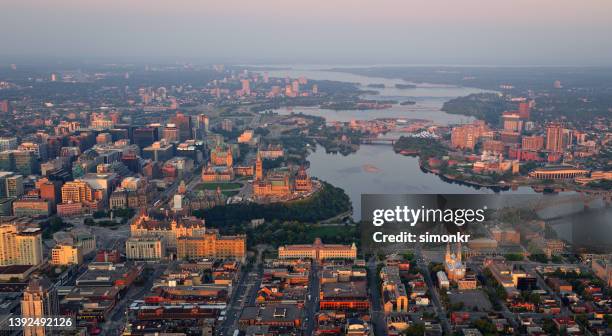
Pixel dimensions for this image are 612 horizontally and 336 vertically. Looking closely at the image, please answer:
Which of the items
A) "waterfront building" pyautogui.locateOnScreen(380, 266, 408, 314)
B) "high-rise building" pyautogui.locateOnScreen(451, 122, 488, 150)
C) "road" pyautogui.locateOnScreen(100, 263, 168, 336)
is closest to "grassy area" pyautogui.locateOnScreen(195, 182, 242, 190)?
"road" pyautogui.locateOnScreen(100, 263, 168, 336)

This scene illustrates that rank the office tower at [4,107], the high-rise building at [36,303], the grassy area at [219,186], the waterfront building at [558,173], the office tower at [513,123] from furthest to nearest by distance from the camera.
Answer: the office tower at [4,107] < the office tower at [513,123] < the waterfront building at [558,173] < the grassy area at [219,186] < the high-rise building at [36,303]

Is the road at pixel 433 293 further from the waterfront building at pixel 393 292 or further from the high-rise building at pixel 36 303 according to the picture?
the high-rise building at pixel 36 303

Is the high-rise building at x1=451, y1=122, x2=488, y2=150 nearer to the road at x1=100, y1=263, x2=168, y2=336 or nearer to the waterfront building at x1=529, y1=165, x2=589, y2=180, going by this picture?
the waterfront building at x1=529, y1=165, x2=589, y2=180

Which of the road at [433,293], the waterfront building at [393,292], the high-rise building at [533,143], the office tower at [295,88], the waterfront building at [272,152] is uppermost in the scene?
the office tower at [295,88]

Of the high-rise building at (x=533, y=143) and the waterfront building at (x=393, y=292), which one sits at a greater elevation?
the high-rise building at (x=533, y=143)

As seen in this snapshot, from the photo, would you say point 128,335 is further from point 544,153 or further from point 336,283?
point 544,153

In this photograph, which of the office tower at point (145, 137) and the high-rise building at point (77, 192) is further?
the office tower at point (145, 137)

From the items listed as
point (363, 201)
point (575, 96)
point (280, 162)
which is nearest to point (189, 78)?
point (575, 96)

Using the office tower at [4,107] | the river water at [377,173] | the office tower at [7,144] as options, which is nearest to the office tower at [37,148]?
the office tower at [7,144]
